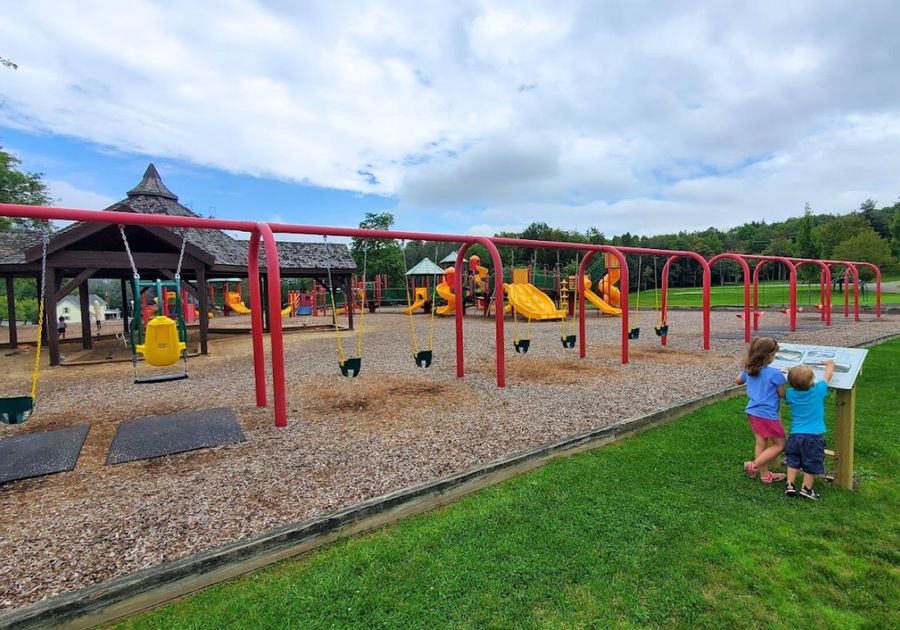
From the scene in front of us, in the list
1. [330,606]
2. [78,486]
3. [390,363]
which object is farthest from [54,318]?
[330,606]

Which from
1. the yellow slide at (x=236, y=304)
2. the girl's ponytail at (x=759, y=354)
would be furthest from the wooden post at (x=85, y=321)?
the yellow slide at (x=236, y=304)

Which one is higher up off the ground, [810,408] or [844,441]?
[810,408]

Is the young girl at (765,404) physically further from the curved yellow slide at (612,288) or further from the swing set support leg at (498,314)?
the curved yellow slide at (612,288)

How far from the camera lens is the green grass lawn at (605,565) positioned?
2.38 meters

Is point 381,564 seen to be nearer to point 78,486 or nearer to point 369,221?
point 78,486

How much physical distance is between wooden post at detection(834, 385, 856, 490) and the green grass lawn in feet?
0.37

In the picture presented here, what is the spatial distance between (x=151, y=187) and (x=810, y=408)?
20.0 metres

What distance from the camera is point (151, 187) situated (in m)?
17.1

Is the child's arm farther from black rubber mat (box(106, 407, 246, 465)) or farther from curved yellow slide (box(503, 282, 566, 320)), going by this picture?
curved yellow slide (box(503, 282, 566, 320))

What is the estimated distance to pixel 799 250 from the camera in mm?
31969

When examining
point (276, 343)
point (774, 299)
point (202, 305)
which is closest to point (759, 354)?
point (276, 343)

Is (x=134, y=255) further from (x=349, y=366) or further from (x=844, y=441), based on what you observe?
(x=844, y=441)

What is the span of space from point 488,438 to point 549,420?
3.21 feet

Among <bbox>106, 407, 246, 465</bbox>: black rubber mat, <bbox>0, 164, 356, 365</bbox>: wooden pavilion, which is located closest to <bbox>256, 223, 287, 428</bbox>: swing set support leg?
<bbox>106, 407, 246, 465</bbox>: black rubber mat
